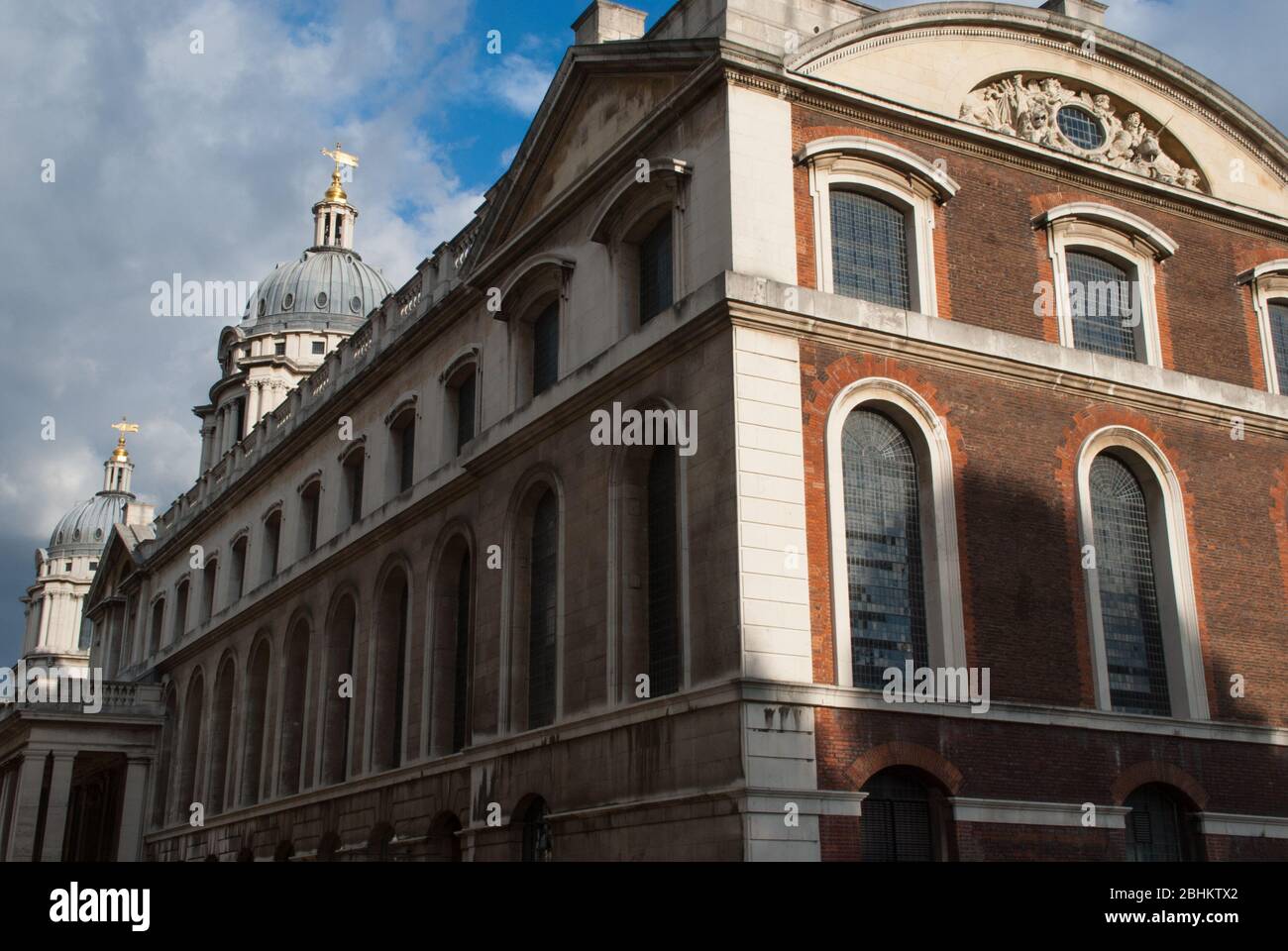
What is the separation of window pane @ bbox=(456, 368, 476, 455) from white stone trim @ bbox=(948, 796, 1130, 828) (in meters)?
14.5

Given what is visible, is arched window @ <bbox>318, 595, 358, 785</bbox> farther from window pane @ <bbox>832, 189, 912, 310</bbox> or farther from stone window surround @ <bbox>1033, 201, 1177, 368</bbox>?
stone window surround @ <bbox>1033, 201, 1177, 368</bbox>

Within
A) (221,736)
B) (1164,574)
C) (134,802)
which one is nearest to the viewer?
(1164,574)

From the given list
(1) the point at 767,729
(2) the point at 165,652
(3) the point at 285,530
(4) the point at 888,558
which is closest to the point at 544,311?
(4) the point at 888,558

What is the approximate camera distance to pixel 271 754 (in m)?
39.3

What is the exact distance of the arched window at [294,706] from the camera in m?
38.4

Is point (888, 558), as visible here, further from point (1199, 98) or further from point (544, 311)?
point (1199, 98)

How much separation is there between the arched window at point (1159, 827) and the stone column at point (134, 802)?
35932mm

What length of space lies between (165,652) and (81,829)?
1330cm

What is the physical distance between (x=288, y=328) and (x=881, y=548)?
170 ft

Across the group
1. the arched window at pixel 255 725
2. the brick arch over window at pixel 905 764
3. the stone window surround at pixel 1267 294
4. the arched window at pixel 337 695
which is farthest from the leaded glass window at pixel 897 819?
the arched window at pixel 255 725

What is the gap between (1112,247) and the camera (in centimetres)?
2617

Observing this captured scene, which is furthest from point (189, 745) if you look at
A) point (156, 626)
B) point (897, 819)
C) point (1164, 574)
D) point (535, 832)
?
point (1164, 574)

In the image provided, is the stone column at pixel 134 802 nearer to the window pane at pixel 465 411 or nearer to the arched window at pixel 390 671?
the arched window at pixel 390 671

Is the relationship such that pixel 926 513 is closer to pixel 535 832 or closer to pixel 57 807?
pixel 535 832
